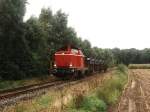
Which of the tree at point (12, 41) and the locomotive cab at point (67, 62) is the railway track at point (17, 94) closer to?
the tree at point (12, 41)

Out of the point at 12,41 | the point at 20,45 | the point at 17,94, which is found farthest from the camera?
the point at 20,45

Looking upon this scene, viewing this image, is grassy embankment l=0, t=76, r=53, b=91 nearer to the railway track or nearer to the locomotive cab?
the locomotive cab


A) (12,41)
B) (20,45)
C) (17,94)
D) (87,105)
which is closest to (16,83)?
(12,41)

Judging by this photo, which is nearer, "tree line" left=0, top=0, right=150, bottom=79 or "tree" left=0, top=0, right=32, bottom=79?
"tree" left=0, top=0, right=32, bottom=79

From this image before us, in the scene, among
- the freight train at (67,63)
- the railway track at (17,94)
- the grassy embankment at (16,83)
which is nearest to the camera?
the railway track at (17,94)

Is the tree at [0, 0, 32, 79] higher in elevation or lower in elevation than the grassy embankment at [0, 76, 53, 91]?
higher

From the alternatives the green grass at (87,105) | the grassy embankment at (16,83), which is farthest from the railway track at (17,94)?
the grassy embankment at (16,83)

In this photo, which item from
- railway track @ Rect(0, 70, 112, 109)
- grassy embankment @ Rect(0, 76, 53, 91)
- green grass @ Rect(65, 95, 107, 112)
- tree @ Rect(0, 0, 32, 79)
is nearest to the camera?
green grass @ Rect(65, 95, 107, 112)

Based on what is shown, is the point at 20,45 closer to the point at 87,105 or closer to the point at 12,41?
the point at 12,41

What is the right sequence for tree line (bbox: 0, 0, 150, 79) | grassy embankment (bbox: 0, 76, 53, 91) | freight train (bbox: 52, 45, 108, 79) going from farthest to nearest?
freight train (bbox: 52, 45, 108, 79)
tree line (bbox: 0, 0, 150, 79)
grassy embankment (bbox: 0, 76, 53, 91)

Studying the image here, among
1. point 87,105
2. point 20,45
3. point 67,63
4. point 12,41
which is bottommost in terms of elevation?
point 87,105

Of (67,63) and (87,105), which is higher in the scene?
(67,63)

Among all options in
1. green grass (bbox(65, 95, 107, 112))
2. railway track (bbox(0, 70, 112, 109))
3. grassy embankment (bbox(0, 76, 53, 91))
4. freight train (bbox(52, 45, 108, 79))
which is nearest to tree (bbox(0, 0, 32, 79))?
grassy embankment (bbox(0, 76, 53, 91))

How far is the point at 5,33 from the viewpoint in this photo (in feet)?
118
